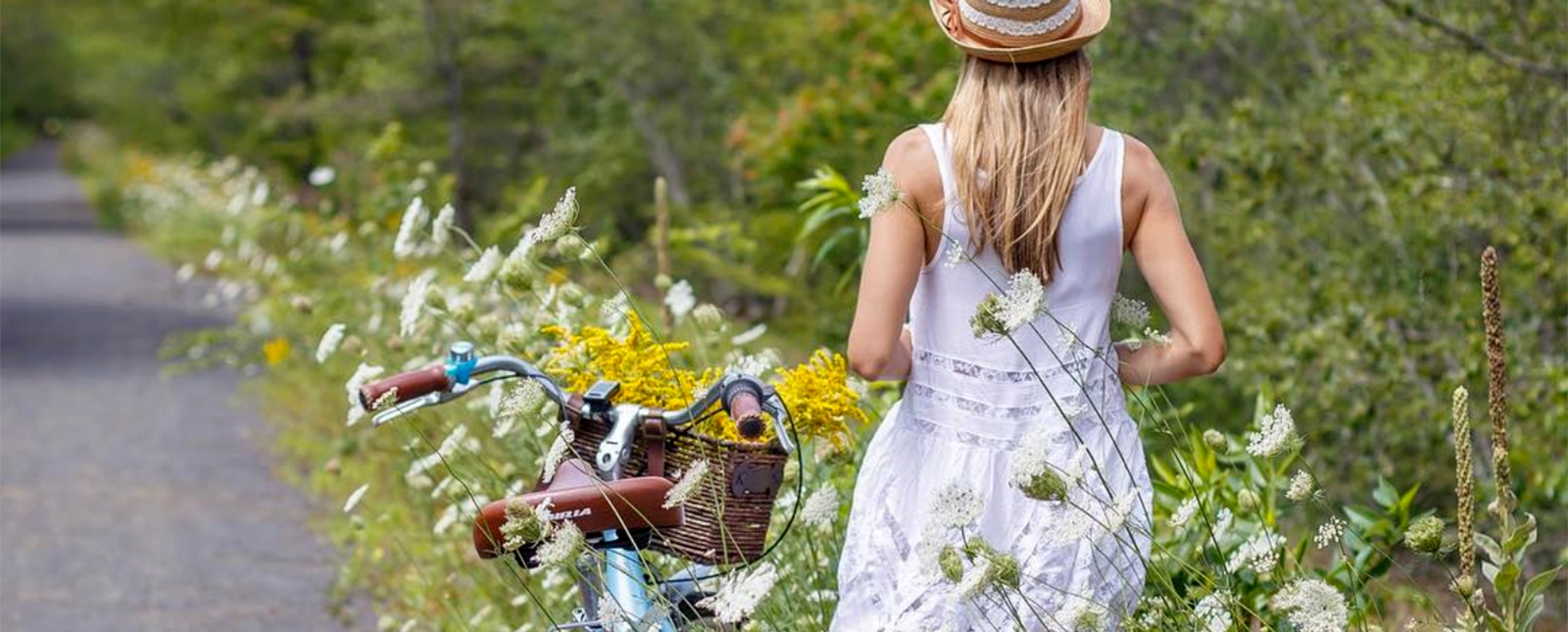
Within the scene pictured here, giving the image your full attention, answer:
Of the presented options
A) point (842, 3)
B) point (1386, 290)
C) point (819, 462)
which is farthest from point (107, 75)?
point (819, 462)

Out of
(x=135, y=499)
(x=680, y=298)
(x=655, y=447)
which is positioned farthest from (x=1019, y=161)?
(x=135, y=499)

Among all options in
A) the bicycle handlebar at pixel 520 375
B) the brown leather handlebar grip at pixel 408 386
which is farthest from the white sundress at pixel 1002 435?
the brown leather handlebar grip at pixel 408 386

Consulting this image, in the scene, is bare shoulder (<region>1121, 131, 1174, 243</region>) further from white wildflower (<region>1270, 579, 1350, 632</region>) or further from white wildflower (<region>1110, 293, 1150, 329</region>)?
white wildflower (<region>1270, 579, 1350, 632</region>)

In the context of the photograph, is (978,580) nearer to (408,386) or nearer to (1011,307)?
(1011,307)

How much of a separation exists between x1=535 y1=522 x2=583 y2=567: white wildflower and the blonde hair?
704mm

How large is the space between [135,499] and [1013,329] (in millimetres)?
6454

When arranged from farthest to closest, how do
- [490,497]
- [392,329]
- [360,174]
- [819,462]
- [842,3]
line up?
[360,174]
[842,3]
[392,329]
[490,497]
[819,462]

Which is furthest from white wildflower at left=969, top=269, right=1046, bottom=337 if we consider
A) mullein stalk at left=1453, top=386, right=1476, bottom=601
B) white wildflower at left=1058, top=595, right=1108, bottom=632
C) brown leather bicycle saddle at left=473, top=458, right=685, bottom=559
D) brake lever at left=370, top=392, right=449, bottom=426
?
brake lever at left=370, top=392, right=449, bottom=426

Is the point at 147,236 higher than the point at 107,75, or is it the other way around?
the point at 147,236

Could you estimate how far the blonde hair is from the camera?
10.1 feet

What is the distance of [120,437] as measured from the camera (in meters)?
10.5

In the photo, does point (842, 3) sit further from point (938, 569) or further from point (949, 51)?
point (938, 569)

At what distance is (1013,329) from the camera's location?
3066mm

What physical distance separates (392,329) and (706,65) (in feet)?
39.2
